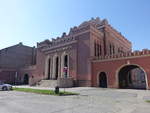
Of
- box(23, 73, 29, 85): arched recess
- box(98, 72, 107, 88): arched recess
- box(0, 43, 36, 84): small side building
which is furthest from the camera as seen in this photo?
box(23, 73, 29, 85): arched recess

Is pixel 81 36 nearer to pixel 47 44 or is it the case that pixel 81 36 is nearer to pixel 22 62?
pixel 47 44

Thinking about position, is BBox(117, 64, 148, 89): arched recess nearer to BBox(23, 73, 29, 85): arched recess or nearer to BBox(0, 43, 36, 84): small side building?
BBox(23, 73, 29, 85): arched recess

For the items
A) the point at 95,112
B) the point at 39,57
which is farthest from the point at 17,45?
the point at 95,112

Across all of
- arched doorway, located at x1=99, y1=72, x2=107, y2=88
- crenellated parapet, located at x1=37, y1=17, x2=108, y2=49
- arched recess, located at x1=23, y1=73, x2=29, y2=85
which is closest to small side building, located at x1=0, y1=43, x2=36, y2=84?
arched recess, located at x1=23, y1=73, x2=29, y2=85

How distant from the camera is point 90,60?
91.8 ft

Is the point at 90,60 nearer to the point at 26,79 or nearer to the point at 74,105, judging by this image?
the point at 74,105

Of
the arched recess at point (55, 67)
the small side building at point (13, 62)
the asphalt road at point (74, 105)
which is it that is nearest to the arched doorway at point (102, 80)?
the arched recess at point (55, 67)

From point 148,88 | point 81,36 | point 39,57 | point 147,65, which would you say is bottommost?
point 148,88

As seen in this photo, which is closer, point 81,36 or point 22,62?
point 81,36

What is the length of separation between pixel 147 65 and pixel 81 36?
14.7 m

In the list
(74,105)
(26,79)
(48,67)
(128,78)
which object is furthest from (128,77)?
(26,79)

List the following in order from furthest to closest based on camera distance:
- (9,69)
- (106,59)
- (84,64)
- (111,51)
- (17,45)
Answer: (17,45), (9,69), (111,51), (84,64), (106,59)

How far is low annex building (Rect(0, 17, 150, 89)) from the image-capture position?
24.0 m

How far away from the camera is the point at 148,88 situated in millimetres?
20688
